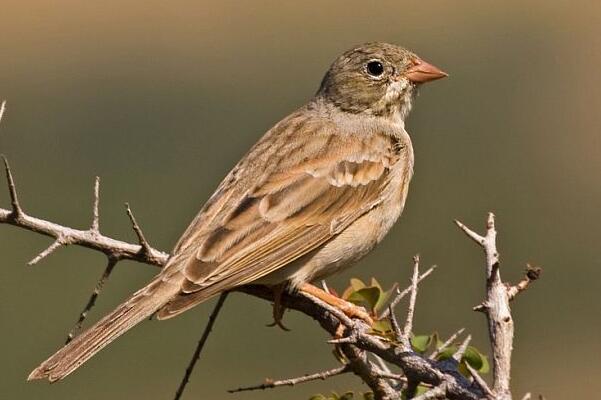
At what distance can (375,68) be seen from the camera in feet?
33.3

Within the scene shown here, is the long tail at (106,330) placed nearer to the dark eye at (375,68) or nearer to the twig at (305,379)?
the twig at (305,379)

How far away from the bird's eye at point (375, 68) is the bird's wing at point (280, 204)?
1.92 feet

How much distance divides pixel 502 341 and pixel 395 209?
262 cm

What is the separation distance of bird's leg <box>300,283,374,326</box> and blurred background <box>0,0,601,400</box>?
6441 mm

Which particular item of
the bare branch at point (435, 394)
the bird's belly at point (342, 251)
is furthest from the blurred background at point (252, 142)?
the bare branch at point (435, 394)

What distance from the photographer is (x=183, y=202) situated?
3169cm

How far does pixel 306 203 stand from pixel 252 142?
26892mm

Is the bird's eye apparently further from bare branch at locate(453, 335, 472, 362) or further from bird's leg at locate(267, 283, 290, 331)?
bare branch at locate(453, 335, 472, 362)

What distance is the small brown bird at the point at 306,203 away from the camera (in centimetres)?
788

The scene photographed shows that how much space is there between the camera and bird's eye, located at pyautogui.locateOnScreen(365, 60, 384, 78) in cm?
1012

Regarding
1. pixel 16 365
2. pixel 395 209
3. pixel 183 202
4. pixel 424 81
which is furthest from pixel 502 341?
pixel 183 202

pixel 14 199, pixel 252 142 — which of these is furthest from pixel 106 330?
pixel 252 142

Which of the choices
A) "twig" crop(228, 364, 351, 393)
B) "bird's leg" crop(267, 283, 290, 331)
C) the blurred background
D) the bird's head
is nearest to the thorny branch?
"twig" crop(228, 364, 351, 393)

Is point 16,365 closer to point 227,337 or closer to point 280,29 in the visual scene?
point 227,337
